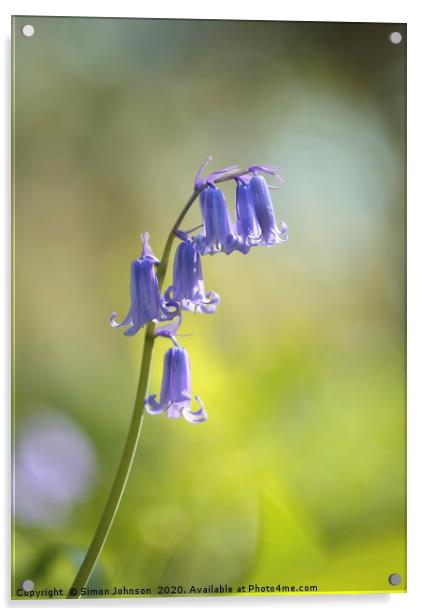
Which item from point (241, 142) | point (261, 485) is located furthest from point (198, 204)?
point (261, 485)

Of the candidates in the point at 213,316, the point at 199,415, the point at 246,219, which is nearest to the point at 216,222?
the point at 246,219

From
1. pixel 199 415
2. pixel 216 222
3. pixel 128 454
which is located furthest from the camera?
pixel 199 415

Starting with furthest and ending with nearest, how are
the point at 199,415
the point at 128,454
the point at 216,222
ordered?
the point at 199,415 → the point at 128,454 → the point at 216,222

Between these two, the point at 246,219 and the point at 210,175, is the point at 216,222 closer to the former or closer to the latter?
the point at 246,219

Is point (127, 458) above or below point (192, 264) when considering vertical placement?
below

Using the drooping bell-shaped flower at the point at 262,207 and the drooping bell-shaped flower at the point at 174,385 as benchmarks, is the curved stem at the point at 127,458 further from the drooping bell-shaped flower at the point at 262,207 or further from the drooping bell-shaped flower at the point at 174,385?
the drooping bell-shaped flower at the point at 262,207

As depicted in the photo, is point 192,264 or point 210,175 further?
point 210,175

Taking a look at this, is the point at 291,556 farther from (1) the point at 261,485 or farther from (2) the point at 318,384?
(2) the point at 318,384
